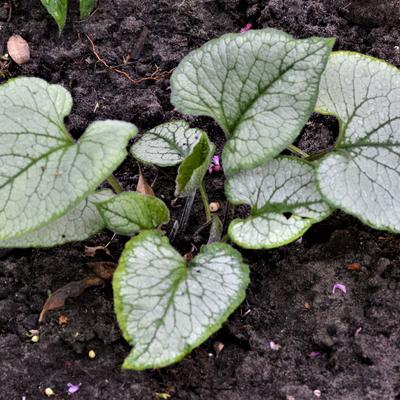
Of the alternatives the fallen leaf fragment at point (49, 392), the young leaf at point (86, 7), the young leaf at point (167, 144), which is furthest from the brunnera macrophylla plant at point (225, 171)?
the young leaf at point (86, 7)

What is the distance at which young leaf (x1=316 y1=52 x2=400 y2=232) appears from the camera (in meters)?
1.84

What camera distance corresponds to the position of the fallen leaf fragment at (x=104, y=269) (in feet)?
7.08

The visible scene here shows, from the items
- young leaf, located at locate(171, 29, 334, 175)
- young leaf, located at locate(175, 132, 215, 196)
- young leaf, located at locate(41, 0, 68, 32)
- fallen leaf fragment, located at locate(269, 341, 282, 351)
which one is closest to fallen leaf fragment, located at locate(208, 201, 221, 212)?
young leaf, located at locate(175, 132, 215, 196)

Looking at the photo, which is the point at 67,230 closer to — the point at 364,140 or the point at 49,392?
the point at 49,392

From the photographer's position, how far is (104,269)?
2.17 m

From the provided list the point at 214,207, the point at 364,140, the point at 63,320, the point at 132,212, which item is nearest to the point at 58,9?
the point at 214,207

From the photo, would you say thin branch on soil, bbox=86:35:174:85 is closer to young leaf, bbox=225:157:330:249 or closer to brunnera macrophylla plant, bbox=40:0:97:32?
brunnera macrophylla plant, bbox=40:0:97:32

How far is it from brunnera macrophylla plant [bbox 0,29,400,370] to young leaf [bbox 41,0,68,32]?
845 mm

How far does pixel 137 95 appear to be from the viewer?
2652 mm

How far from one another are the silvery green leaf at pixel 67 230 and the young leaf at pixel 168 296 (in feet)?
0.75

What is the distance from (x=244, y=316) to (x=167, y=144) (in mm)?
636

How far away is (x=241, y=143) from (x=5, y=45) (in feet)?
4.71

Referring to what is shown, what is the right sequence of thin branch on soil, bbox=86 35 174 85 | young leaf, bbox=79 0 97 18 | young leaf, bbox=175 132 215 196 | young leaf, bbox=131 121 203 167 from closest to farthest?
young leaf, bbox=175 132 215 196, young leaf, bbox=131 121 203 167, thin branch on soil, bbox=86 35 174 85, young leaf, bbox=79 0 97 18

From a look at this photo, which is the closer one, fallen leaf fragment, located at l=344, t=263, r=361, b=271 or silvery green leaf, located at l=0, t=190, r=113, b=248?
silvery green leaf, located at l=0, t=190, r=113, b=248
